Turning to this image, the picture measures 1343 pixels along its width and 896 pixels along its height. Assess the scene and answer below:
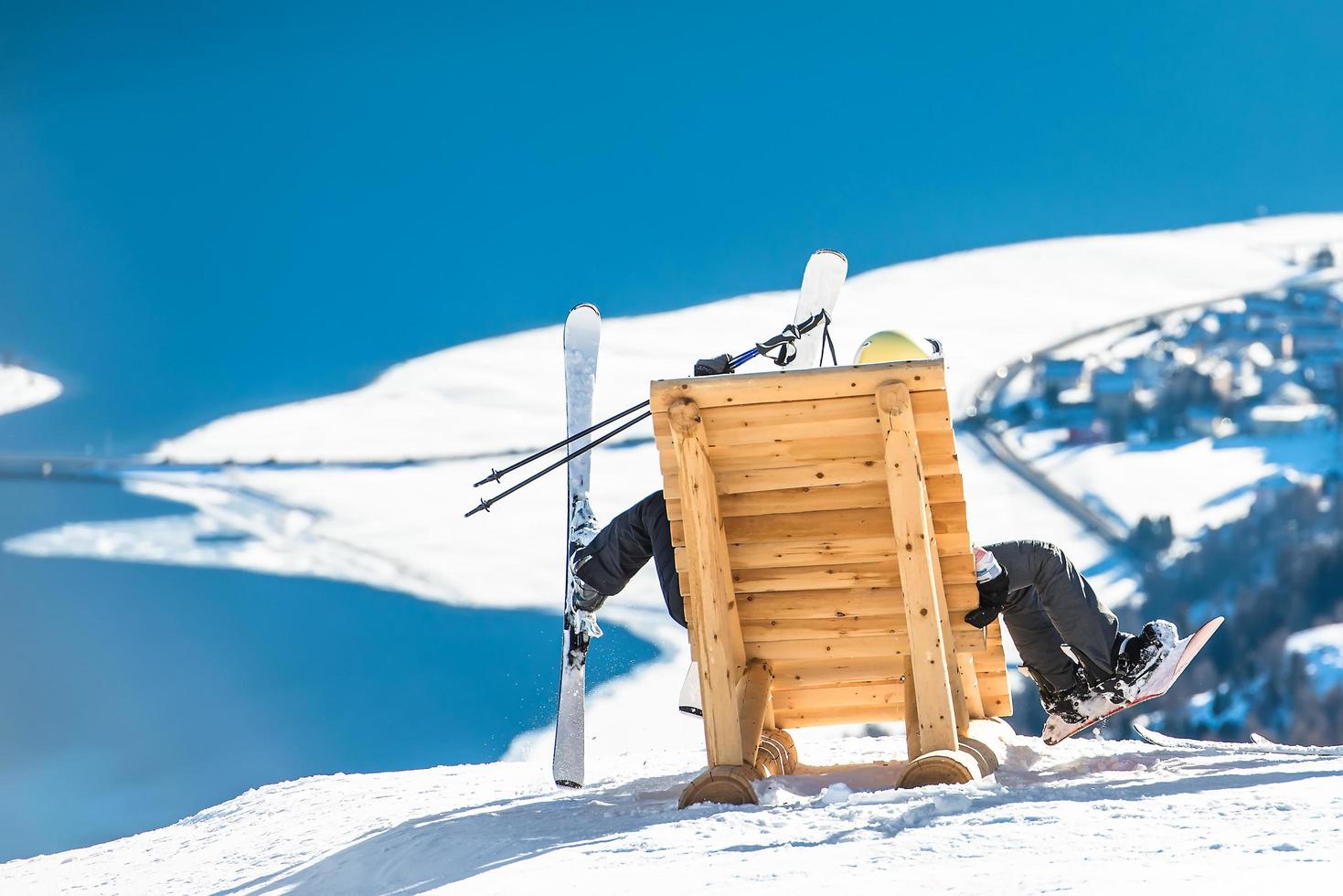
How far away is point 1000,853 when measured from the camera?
2.86 metres

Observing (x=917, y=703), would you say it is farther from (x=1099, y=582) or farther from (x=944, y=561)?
(x=1099, y=582)

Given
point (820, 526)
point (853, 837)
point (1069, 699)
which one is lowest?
point (853, 837)

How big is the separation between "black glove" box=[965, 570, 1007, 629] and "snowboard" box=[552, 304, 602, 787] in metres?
1.22

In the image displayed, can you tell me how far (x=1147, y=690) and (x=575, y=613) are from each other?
177 centimetres

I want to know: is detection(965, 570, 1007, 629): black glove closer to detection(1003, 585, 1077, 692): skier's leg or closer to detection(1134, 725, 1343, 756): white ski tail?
detection(1003, 585, 1077, 692): skier's leg

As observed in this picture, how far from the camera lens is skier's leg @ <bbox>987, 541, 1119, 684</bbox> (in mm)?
3887

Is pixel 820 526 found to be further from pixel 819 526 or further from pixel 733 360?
pixel 733 360

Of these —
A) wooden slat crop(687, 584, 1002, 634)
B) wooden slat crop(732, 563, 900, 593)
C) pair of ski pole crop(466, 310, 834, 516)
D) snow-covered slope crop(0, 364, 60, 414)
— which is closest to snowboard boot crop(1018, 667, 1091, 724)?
wooden slat crop(687, 584, 1002, 634)

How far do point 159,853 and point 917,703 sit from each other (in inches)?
124

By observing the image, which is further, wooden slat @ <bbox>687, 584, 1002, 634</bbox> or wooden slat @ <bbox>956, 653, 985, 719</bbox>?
wooden slat @ <bbox>956, 653, 985, 719</bbox>

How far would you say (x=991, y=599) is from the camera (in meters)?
3.84

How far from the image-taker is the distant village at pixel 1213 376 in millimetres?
35906

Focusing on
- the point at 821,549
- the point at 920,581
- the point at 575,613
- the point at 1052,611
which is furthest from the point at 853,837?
the point at 575,613

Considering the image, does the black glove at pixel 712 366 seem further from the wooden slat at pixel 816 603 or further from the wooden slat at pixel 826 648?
the wooden slat at pixel 826 648
